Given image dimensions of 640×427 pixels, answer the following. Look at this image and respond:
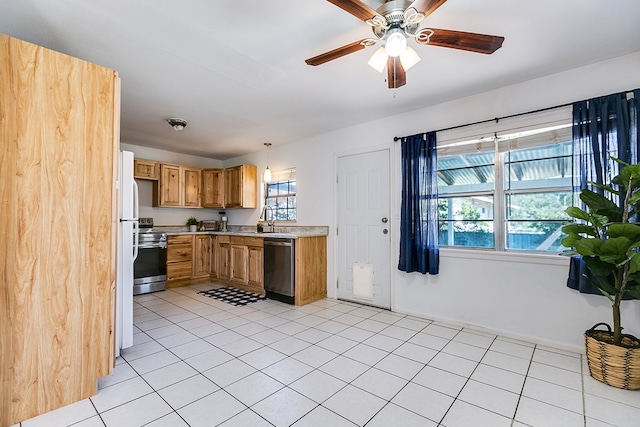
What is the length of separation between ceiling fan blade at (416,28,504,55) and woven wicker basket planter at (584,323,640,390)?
85.5 inches

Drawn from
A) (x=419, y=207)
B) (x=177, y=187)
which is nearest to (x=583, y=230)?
(x=419, y=207)

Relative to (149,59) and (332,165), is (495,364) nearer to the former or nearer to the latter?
(332,165)

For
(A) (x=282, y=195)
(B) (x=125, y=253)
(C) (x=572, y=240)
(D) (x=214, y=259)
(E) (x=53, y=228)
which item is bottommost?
(D) (x=214, y=259)

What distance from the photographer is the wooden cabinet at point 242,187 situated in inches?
214

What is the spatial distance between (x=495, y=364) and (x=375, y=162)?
2562 mm

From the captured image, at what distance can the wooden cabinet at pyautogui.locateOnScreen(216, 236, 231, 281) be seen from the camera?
5.05 m

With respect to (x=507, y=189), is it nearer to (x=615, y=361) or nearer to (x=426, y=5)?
(x=615, y=361)

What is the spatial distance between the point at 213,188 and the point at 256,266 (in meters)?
2.22

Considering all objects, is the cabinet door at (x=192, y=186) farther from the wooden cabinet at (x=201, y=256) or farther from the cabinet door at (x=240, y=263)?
the cabinet door at (x=240, y=263)

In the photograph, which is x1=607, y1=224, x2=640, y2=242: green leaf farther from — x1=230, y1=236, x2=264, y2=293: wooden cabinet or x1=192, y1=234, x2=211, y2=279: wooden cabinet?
x1=192, y1=234, x2=211, y2=279: wooden cabinet

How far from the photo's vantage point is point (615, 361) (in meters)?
1.97

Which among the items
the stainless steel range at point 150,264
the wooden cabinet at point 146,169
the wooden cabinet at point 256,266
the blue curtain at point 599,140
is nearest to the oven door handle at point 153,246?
the stainless steel range at point 150,264

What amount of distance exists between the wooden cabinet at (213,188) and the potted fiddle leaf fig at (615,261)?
5319mm

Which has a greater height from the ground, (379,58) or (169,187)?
(379,58)
